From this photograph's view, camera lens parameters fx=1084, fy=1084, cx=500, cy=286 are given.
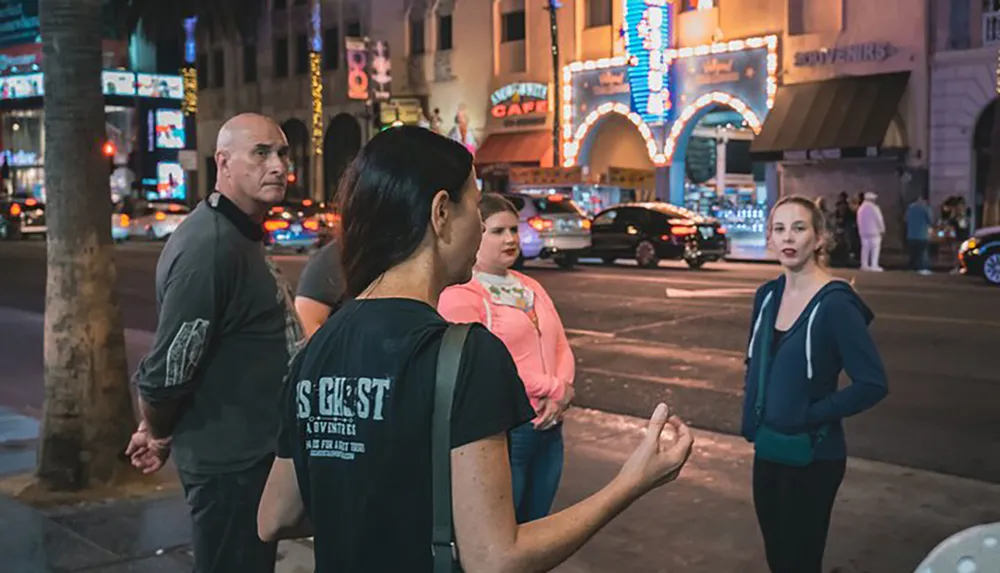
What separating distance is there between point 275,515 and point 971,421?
8.06 meters

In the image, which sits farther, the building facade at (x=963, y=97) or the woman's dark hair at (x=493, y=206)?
the building facade at (x=963, y=97)

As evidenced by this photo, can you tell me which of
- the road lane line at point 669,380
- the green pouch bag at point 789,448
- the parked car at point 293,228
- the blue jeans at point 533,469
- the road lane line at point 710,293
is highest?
the parked car at point 293,228

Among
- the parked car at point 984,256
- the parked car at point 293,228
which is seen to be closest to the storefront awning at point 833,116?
the parked car at point 984,256

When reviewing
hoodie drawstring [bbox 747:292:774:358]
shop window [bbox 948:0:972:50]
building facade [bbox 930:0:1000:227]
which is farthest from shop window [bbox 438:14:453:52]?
hoodie drawstring [bbox 747:292:774:358]

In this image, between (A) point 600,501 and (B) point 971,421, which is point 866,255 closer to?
(B) point 971,421

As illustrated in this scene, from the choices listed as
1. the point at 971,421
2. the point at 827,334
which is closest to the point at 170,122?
the point at 971,421

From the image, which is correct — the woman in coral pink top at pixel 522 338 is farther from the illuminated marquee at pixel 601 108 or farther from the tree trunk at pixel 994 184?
the illuminated marquee at pixel 601 108

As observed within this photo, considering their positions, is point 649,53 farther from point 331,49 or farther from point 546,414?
point 546,414

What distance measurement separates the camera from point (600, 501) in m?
2.09

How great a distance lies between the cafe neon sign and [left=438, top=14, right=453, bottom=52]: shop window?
3609mm

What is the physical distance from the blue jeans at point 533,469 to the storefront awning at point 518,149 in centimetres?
3052

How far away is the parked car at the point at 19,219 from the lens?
130 feet

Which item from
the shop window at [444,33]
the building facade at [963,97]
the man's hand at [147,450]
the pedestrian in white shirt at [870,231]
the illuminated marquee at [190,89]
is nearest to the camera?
the man's hand at [147,450]

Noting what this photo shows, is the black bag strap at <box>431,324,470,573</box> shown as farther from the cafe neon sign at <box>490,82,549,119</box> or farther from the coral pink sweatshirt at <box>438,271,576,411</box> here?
the cafe neon sign at <box>490,82,549,119</box>
